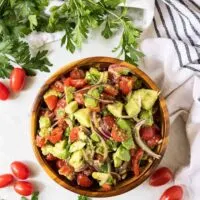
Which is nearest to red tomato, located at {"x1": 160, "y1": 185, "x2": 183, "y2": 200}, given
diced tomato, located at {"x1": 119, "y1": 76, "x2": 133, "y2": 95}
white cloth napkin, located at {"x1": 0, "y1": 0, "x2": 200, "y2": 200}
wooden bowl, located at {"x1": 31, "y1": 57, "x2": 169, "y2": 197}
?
white cloth napkin, located at {"x1": 0, "y1": 0, "x2": 200, "y2": 200}

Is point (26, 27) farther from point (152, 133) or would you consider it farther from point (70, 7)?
point (152, 133)

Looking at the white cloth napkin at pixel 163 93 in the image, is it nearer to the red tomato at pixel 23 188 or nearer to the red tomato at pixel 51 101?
the red tomato at pixel 23 188

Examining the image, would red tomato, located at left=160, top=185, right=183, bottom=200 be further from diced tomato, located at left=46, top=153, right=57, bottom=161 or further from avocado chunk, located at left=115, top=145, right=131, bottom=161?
diced tomato, located at left=46, top=153, right=57, bottom=161

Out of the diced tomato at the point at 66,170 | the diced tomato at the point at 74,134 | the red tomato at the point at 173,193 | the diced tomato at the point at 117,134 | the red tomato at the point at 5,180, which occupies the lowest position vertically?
the red tomato at the point at 5,180

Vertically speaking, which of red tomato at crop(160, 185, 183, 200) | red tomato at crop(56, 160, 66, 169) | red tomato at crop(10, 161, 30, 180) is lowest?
red tomato at crop(10, 161, 30, 180)

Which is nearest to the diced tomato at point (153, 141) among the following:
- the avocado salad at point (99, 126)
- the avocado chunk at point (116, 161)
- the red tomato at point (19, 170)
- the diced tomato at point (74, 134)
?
the avocado salad at point (99, 126)

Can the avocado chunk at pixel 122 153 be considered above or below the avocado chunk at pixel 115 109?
below

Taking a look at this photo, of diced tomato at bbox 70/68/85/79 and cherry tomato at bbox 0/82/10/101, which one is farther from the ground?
diced tomato at bbox 70/68/85/79

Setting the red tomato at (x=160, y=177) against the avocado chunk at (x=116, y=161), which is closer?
the avocado chunk at (x=116, y=161)
